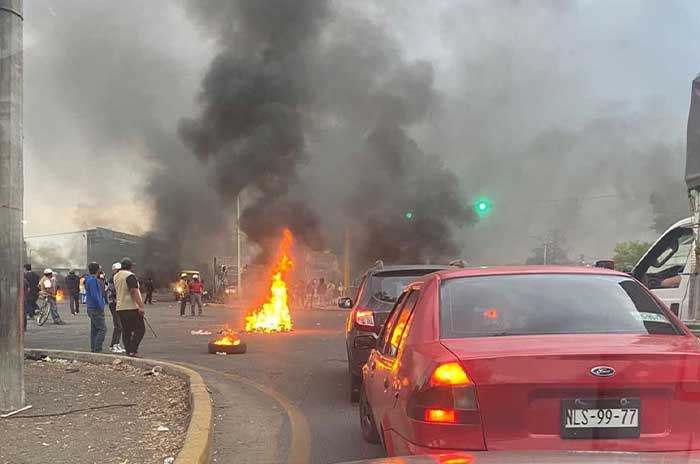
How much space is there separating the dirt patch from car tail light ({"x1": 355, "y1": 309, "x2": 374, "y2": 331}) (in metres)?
1.85

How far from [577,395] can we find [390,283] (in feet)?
14.4

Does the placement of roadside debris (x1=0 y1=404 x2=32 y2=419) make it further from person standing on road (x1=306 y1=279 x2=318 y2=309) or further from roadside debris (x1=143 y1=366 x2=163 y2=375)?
person standing on road (x1=306 y1=279 x2=318 y2=309)

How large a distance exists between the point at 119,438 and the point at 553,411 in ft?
10.8

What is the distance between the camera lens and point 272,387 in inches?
299

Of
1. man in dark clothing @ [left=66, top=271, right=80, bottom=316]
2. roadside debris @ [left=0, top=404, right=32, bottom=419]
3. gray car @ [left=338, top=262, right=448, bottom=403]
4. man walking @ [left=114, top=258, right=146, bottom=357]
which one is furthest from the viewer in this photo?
man in dark clothing @ [left=66, top=271, right=80, bottom=316]

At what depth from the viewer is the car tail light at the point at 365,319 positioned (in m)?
6.64

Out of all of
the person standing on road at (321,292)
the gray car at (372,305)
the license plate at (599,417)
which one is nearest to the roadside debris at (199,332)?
the gray car at (372,305)

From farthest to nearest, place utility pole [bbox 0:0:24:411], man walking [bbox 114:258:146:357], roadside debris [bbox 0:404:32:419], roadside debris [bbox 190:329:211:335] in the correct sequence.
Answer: roadside debris [bbox 190:329:211:335] < man walking [bbox 114:258:146:357] < utility pole [bbox 0:0:24:411] < roadside debris [bbox 0:404:32:419]

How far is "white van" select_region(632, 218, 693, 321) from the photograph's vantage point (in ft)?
26.1

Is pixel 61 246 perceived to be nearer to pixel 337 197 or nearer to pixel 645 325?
pixel 337 197

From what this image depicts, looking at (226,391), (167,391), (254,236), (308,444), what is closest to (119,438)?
(308,444)

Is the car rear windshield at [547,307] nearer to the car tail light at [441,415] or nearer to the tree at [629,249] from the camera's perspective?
the car tail light at [441,415]

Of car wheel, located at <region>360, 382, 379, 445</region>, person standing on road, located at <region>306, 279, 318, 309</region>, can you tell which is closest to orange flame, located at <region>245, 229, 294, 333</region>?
car wheel, located at <region>360, 382, 379, 445</region>

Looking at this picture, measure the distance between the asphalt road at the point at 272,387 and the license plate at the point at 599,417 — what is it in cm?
225
